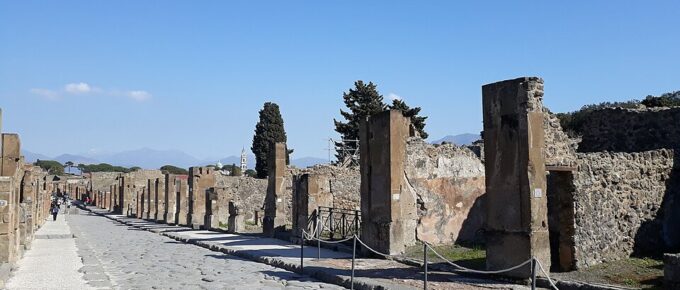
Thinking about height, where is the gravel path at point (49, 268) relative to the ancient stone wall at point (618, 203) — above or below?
below

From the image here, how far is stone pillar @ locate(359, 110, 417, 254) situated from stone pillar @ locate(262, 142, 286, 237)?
551cm

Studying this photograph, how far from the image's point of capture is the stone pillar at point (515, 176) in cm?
944

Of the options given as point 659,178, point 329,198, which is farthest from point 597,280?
point 329,198

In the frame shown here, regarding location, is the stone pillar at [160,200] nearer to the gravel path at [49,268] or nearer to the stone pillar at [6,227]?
the gravel path at [49,268]

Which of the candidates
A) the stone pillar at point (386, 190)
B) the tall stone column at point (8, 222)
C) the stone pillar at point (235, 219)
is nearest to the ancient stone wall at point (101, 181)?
the stone pillar at point (235, 219)

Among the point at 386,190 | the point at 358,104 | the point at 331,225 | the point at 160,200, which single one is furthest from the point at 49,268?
the point at 358,104

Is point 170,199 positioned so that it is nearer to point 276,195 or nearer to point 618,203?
point 276,195

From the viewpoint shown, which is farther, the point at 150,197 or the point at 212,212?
the point at 150,197

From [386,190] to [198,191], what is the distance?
15570 millimetres

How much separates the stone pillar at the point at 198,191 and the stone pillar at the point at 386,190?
13.3 metres

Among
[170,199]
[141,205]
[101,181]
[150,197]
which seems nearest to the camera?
[170,199]

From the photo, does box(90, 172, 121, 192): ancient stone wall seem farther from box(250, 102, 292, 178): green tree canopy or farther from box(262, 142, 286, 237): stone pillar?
box(262, 142, 286, 237): stone pillar

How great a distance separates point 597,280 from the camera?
9172 mm

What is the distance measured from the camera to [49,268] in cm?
1219
